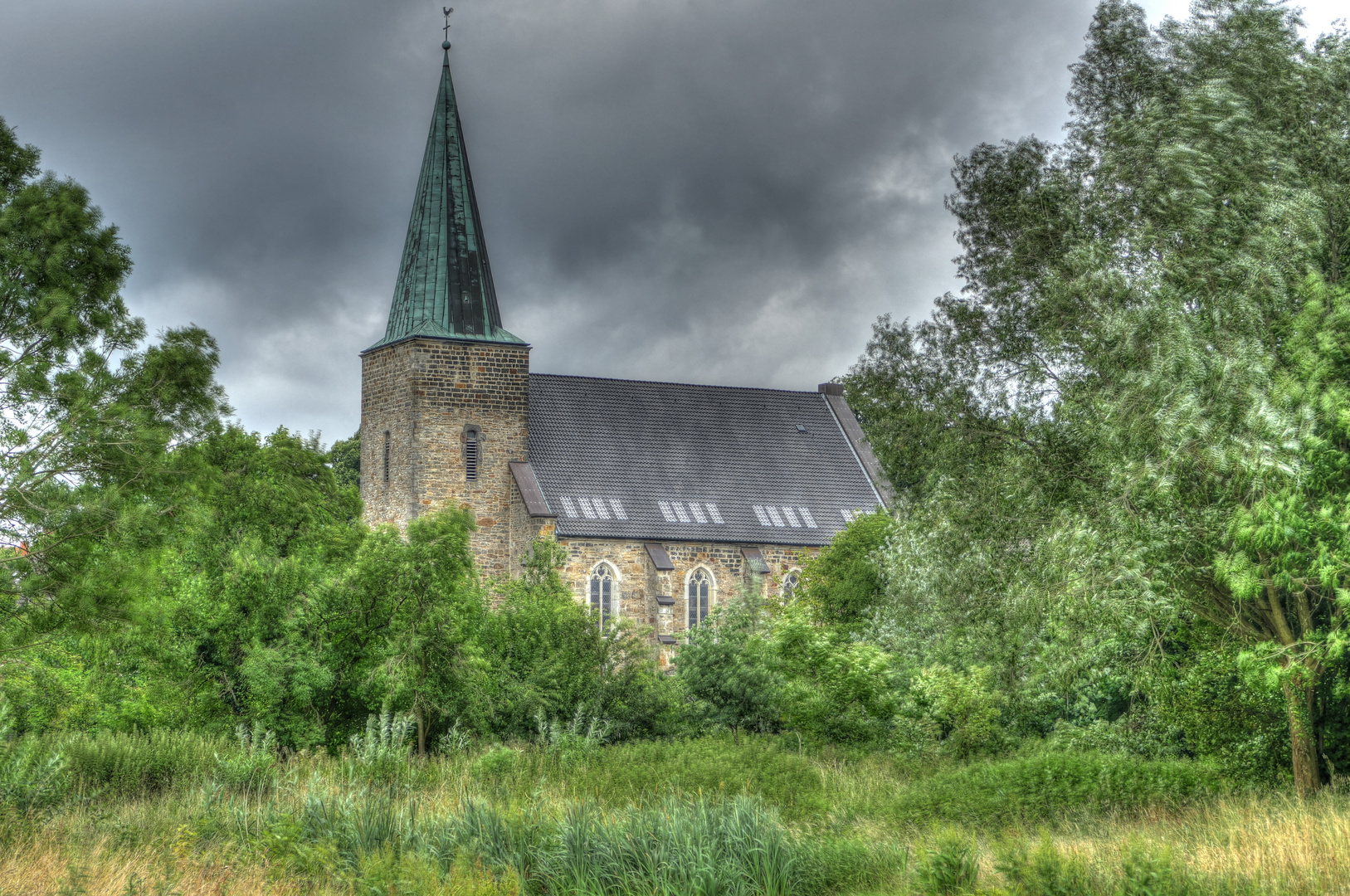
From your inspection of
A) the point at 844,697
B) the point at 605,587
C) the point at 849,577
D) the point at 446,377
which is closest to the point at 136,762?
the point at 844,697

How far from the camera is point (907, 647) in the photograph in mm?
25328

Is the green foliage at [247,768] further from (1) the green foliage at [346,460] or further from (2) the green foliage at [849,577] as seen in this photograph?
(1) the green foliage at [346,460]

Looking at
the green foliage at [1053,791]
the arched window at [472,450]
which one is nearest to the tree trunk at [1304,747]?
the green foliage at [1053,791]

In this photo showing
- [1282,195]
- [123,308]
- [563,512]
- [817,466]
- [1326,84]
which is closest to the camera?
[123,308]

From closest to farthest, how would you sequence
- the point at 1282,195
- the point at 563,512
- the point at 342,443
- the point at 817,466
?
the point at 1282,195 → the point at 563,512 → the point at 817,466 → the point at 342,443

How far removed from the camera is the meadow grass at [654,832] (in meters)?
10.3

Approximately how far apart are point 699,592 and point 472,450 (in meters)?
8.47

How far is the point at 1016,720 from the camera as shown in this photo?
68.0 ft

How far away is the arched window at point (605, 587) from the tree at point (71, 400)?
30.1m

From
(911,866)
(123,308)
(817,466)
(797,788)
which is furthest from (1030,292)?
(817,466)

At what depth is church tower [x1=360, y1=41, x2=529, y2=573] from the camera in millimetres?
41562

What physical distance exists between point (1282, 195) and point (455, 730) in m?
12.2

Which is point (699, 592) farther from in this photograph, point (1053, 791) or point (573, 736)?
point (1053, 791)

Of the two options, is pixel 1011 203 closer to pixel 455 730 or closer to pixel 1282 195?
pixel 1282 195
